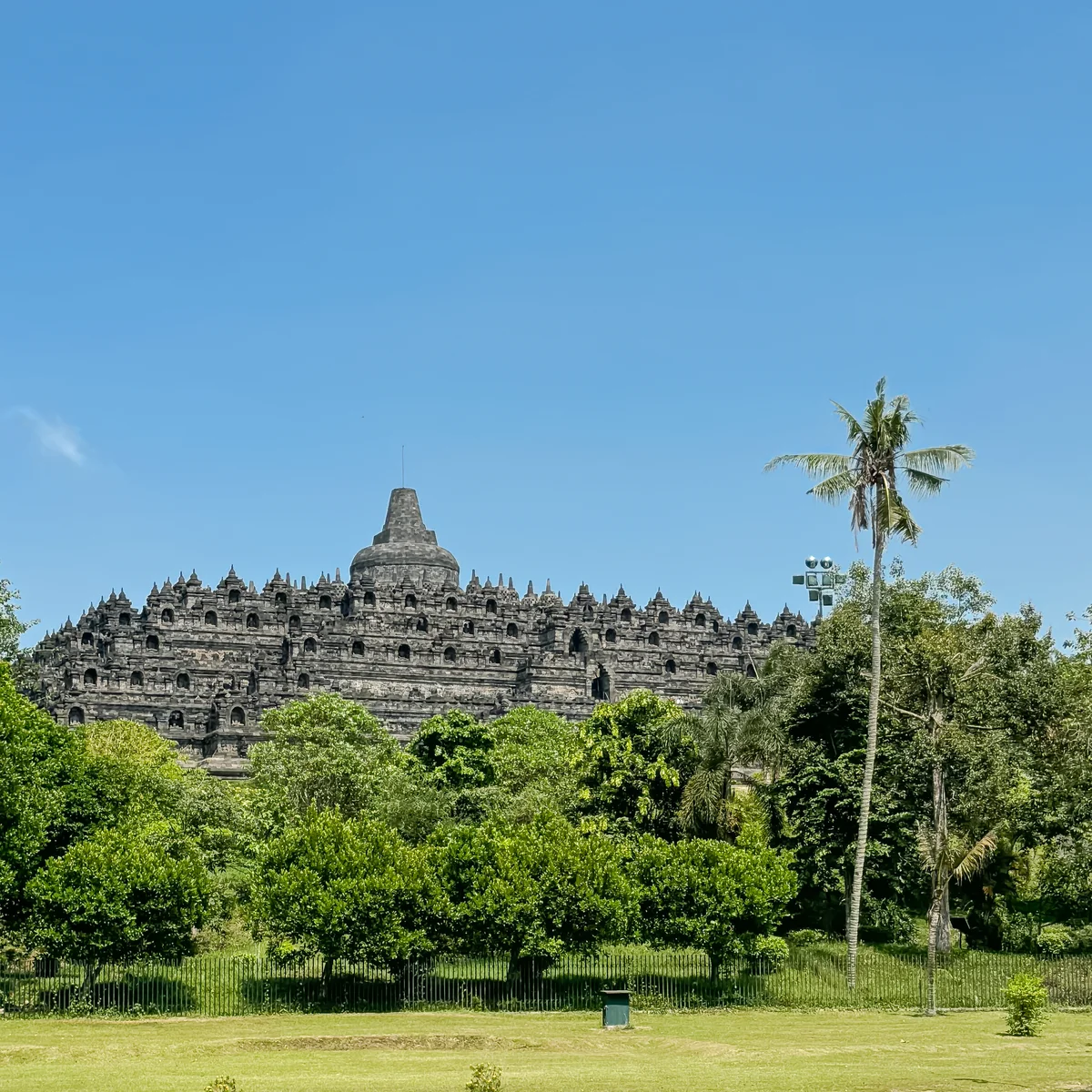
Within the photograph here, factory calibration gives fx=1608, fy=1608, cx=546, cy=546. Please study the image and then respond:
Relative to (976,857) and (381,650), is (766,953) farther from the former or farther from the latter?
(381,650)

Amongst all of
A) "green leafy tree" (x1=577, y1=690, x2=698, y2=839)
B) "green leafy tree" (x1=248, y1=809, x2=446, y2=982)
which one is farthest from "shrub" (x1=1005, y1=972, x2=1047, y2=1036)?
"green leafy tree" (x1=577, y1=690, x2=698, y2=839)

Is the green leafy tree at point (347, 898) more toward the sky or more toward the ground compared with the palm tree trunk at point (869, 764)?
more toward the ground

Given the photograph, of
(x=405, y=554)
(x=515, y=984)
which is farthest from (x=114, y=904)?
(x=405, y=554)

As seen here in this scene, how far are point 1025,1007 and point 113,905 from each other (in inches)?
989

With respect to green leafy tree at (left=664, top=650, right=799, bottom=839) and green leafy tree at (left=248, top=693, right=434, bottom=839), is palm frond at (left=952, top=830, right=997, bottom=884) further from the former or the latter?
green leafy tree at (left=248, top=693, right=434, bottom=839)

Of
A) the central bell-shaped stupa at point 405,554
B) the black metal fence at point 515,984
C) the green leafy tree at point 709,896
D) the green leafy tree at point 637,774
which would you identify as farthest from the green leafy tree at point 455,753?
the central bell-shaped stupa at point 405,554

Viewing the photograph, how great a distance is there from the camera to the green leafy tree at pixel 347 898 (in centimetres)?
4684

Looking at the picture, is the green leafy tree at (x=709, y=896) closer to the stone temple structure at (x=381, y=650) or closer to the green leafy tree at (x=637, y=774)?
the green leafy tree at (x=637, y=774)

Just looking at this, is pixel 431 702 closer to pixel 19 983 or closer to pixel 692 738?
pixel 692 738

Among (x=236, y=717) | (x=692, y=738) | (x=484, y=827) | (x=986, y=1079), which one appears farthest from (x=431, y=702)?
(x=986, y=1079)

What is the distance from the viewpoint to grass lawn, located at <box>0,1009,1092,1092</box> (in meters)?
32.1

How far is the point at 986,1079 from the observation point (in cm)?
3225

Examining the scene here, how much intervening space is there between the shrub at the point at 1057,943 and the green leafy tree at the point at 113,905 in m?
28.7

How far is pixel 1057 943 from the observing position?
182ft
